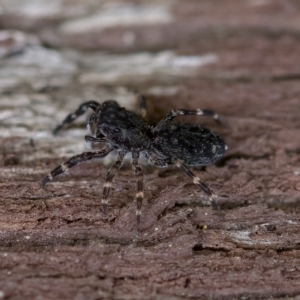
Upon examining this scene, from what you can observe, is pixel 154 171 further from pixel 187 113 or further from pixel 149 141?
pixel 187 113

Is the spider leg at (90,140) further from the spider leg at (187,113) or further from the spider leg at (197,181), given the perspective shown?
the spider leg at (197,181)

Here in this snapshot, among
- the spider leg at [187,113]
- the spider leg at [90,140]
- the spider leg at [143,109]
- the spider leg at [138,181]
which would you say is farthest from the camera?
the spider leg at [143,109]

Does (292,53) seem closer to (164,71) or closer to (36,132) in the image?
(164,71)

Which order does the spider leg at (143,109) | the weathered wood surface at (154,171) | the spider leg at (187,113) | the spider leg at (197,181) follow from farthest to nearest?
the spider leg at (143,109) < the spider leg at (187,113) < the spider leg at (197,181) < the weathered wood surface at (154,171)

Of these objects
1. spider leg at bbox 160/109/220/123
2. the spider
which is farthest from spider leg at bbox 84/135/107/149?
spider leg at bbox 160/109/220/123

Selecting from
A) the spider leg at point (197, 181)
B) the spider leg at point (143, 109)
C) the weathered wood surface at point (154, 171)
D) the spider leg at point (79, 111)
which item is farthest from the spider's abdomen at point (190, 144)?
the spider leg at point (79, 111)

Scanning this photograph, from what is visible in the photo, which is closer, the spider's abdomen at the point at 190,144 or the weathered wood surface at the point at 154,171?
the weathered wood surface at the point at 154,171

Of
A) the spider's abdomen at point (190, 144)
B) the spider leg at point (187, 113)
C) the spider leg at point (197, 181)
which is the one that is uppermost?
the spider leg at point (187, 113)

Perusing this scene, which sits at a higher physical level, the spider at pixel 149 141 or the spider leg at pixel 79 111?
the spider leg at pixel 79 111
